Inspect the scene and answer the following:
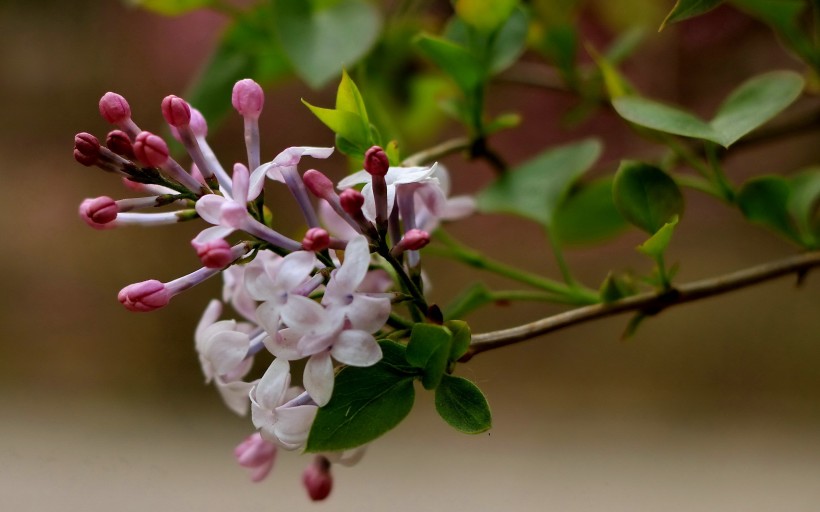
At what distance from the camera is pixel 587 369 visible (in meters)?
1.08

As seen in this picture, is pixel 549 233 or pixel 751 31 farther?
pixel 751 31

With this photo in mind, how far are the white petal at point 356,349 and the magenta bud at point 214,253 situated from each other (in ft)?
0.15

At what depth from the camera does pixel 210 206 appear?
0.26m

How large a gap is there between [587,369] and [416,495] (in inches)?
11.8

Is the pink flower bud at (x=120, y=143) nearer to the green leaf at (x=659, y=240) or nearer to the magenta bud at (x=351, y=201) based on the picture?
the magenta bud at (x=351, y=201)

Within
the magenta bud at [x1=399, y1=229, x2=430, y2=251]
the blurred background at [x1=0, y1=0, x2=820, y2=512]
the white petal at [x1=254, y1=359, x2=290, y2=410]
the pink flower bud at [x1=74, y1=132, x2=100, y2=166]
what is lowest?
the blurred background at [x1=0, y1=0, x2=820, y2=512]

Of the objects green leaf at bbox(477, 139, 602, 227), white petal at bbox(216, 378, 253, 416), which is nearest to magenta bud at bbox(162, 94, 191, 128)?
white petal at bbox(216, 378, 253, 416)

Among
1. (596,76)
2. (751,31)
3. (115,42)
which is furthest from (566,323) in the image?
(115,42)

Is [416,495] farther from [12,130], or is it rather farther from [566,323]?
[12,130]

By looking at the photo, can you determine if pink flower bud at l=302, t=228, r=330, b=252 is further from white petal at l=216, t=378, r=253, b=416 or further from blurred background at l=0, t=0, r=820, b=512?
blurred background at l=0, t=0, r=820, b=512

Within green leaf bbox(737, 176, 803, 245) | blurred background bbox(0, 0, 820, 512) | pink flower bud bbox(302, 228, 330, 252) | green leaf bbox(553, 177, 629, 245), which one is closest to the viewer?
pink flower bud bbox(302, 228, 330, 252)

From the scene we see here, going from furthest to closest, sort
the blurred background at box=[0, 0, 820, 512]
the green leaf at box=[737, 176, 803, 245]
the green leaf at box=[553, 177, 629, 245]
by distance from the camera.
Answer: the blurred background at box=[0, 0, 820, 512], the green leaf at box=[553, 177, 629, 245], the green leaf at box=[737, 176, 803, 245]

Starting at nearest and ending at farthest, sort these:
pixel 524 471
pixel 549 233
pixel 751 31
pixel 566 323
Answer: pixel 566 323 → pixel 549 233 → pixel 751 31 → pixel 524 471

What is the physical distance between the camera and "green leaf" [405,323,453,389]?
10.3 inches
